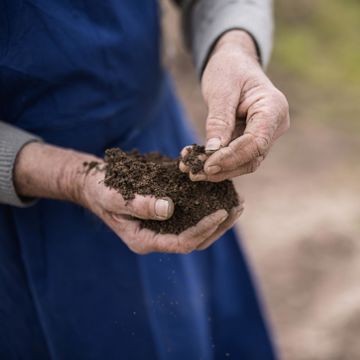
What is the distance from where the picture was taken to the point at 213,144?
1175 mm

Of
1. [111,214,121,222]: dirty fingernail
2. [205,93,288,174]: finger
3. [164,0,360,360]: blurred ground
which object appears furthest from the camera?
[164,0,360,360]: blurred ground

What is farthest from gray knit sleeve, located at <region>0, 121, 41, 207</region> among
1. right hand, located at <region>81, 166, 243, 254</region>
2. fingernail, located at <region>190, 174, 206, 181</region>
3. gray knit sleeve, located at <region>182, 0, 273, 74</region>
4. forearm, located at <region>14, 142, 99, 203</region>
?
gray knit sleeve, located at <region>182, 0, 273, 74</region>

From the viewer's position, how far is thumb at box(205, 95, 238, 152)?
3.87 ft

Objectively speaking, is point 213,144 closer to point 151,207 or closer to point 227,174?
point 227,174

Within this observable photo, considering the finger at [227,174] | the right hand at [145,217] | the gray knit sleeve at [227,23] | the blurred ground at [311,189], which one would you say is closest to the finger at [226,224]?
the right hand at [145,217]

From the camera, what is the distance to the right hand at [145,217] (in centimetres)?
118

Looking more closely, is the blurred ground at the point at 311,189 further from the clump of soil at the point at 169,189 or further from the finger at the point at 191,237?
the finger at the point at 191,237

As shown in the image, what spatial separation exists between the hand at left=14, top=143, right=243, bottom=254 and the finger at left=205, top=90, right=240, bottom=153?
151 millimetres

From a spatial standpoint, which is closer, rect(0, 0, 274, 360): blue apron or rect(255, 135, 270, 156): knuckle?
rect(255, 135, 270, 156): knuckle

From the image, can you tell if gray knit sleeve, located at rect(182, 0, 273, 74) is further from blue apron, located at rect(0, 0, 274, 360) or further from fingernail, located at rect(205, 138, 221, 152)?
fingernail, located at rect(205, 138, 221, 152)

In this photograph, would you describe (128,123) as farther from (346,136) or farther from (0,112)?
(346,136)

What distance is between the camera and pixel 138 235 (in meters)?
1.24

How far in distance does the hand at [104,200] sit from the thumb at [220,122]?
149 mm

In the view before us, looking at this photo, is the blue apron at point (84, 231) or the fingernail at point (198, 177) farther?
the blue apron at point (84, 231)
